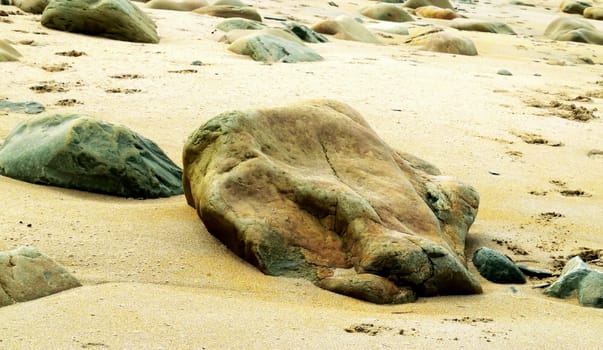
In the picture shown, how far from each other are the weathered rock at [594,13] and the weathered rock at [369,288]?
18542mm

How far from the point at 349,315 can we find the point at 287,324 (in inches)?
11.9

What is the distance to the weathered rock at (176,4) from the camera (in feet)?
41.3

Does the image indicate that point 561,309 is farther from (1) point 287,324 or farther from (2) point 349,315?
(1) point 287,324

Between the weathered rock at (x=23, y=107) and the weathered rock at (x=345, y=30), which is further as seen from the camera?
the weathered rock at (x=345, y=30)

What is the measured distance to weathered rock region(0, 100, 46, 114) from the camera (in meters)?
5.99

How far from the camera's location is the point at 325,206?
12.0 feet

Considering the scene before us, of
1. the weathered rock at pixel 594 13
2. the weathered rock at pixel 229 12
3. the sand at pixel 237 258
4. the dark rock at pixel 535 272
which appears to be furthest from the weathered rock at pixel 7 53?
the weathered rock at pixel 594 13

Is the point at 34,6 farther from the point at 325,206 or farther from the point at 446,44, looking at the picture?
the point at 325,206

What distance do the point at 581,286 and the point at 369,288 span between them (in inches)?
35.9

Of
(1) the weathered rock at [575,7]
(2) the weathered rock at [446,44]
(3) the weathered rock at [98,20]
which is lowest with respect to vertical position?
(1) the weathered rock at [575,7]

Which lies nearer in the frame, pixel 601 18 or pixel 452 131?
pixel 452 131

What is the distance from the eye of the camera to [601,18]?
20.2m

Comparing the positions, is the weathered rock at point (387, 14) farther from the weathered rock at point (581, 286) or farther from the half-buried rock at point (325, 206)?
the weathered rock at point (581, 286)

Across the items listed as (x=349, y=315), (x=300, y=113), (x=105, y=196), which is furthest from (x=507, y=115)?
(x=349, y=315)
